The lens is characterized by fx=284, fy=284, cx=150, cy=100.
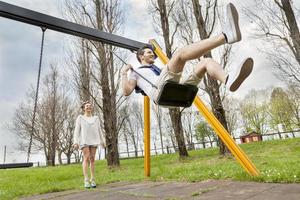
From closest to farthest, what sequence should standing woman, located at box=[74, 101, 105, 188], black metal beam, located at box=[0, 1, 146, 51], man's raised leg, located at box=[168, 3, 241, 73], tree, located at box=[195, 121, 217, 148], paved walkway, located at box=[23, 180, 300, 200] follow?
1. man's raised leg, located at box=[168, 3, 241, 73]
2. paved walkway, located at box=[23, 180, 300, 200]
3. black metal beam, located at box=[0, 1, 146, 51]
4. standing woman, located at box=[74, 101, 105, 188]
5. tree, located at box=[195, 121, 217, 148]

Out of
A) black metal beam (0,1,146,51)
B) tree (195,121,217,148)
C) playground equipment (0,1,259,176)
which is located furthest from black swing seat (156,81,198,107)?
tree (195,121,217,148)

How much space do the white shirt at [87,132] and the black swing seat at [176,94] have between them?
2.29 metres

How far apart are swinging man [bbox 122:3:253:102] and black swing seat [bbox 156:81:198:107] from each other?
0.05 metres

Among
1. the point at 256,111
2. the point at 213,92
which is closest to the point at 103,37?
the point at 213,92

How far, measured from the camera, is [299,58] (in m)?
9.89

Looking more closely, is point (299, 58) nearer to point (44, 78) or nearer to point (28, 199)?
point (28, 199)

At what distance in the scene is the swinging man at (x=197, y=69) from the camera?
8.07 feet

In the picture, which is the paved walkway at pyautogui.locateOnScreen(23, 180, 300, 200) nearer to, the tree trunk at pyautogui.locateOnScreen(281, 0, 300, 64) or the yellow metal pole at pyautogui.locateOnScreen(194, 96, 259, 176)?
the yellow metal pole at pyautogui.locateOnScreen(194, 96, 259, 176)

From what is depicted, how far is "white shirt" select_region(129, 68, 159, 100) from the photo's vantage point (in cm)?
330

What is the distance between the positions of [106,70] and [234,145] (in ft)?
24.5

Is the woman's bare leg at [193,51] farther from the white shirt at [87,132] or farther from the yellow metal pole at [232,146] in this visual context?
the white shirt at [87,132]

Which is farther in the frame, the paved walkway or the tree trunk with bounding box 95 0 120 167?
the tree trunk with bounding box 95 0 120 167

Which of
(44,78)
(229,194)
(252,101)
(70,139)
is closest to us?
(229,194)

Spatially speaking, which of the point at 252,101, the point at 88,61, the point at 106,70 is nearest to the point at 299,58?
the point at 106,70
